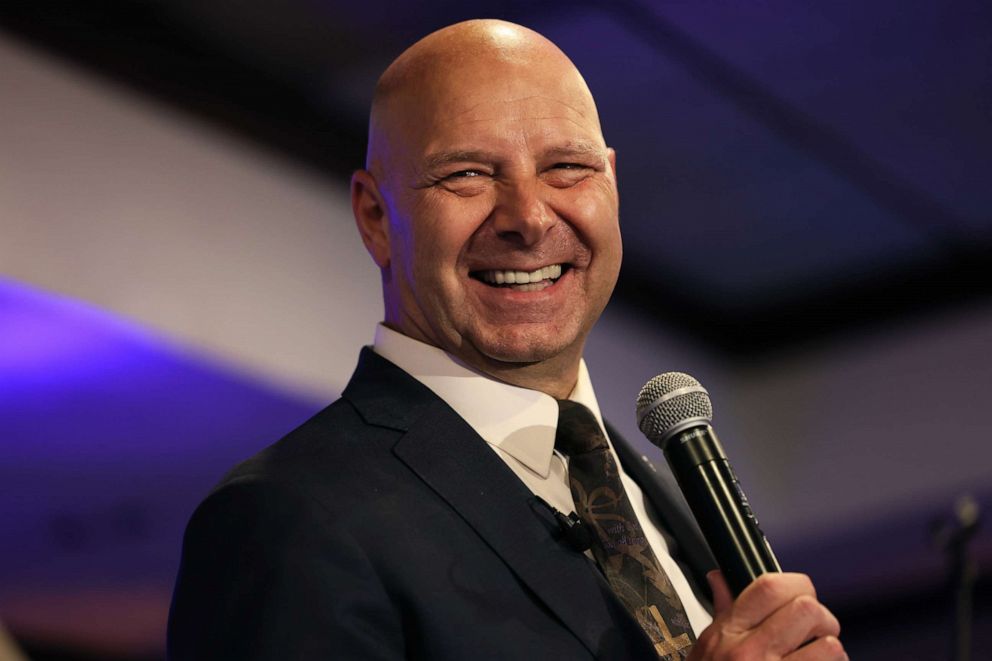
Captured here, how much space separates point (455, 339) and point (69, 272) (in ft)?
6.79

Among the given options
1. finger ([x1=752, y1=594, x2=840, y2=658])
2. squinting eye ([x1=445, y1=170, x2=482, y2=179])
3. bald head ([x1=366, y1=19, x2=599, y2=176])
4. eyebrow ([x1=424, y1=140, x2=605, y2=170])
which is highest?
bald head ([x1=366, y1=19, x2=599, y2=176])

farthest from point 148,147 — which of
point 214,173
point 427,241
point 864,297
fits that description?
point 864,297

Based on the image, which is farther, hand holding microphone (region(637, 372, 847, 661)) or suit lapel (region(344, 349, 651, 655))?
suit lapel (region(344, 349, 651, 655))

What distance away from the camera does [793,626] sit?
1245mm

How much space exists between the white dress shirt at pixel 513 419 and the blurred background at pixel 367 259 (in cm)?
199

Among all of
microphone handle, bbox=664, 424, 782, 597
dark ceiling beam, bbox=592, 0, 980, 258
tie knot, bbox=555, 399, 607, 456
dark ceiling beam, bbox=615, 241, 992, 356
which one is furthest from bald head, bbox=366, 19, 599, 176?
dark ceiling beam, bbox=615, 241, 992, 356

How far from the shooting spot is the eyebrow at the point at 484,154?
181 cm

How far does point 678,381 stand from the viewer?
1.52 meters

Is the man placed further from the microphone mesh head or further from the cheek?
the microphone mesh head

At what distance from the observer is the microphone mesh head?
143 centimetres


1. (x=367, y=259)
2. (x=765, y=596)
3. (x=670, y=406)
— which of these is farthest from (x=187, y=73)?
(x=765, y=596)

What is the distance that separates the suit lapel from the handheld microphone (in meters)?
0.22

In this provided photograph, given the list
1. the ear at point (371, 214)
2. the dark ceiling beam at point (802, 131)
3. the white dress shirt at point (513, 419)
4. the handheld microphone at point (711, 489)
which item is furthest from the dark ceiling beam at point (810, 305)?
the handheld microphone at point (711, 489)

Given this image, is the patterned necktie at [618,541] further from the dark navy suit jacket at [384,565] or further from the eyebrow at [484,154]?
the eyebrow at [484,154]
